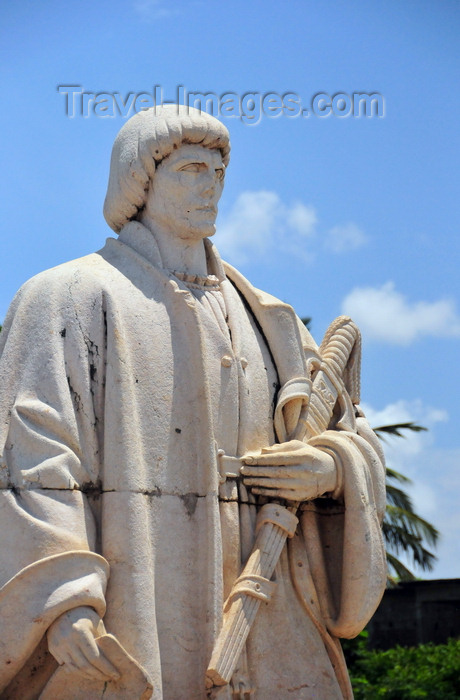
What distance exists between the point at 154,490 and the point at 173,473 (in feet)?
0.54

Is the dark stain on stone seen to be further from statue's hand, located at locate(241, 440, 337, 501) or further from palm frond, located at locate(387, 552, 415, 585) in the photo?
palm frond, located at locate(387, 552, 415, 585)

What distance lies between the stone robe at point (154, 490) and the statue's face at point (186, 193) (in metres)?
0.17

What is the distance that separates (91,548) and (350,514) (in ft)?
5.52

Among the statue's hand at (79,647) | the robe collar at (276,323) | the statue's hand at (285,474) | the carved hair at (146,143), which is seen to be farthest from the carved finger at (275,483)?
the carved hair at (146,143)

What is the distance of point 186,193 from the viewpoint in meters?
7.84

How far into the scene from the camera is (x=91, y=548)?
699 cm

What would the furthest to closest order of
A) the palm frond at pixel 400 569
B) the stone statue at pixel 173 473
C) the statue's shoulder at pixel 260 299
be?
the palm frond at pixel 400 569, the statue's shoulder at pixel 260 299, the stone statue at pixel 173 473

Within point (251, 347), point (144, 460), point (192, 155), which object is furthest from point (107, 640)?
point (192, 155)

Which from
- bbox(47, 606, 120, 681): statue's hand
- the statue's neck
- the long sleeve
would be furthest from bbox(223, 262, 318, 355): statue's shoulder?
bbox(47, 606, 120, 681): statue's hand

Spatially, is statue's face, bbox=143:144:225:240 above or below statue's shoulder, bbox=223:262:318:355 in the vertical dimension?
above

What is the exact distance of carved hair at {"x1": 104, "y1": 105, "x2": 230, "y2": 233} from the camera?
7.72 m

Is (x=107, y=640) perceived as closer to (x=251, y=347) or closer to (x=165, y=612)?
(x=165, y=612)

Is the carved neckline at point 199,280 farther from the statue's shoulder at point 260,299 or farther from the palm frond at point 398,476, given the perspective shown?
the palm frond at point 398,476

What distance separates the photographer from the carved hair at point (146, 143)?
7723 millimetres
